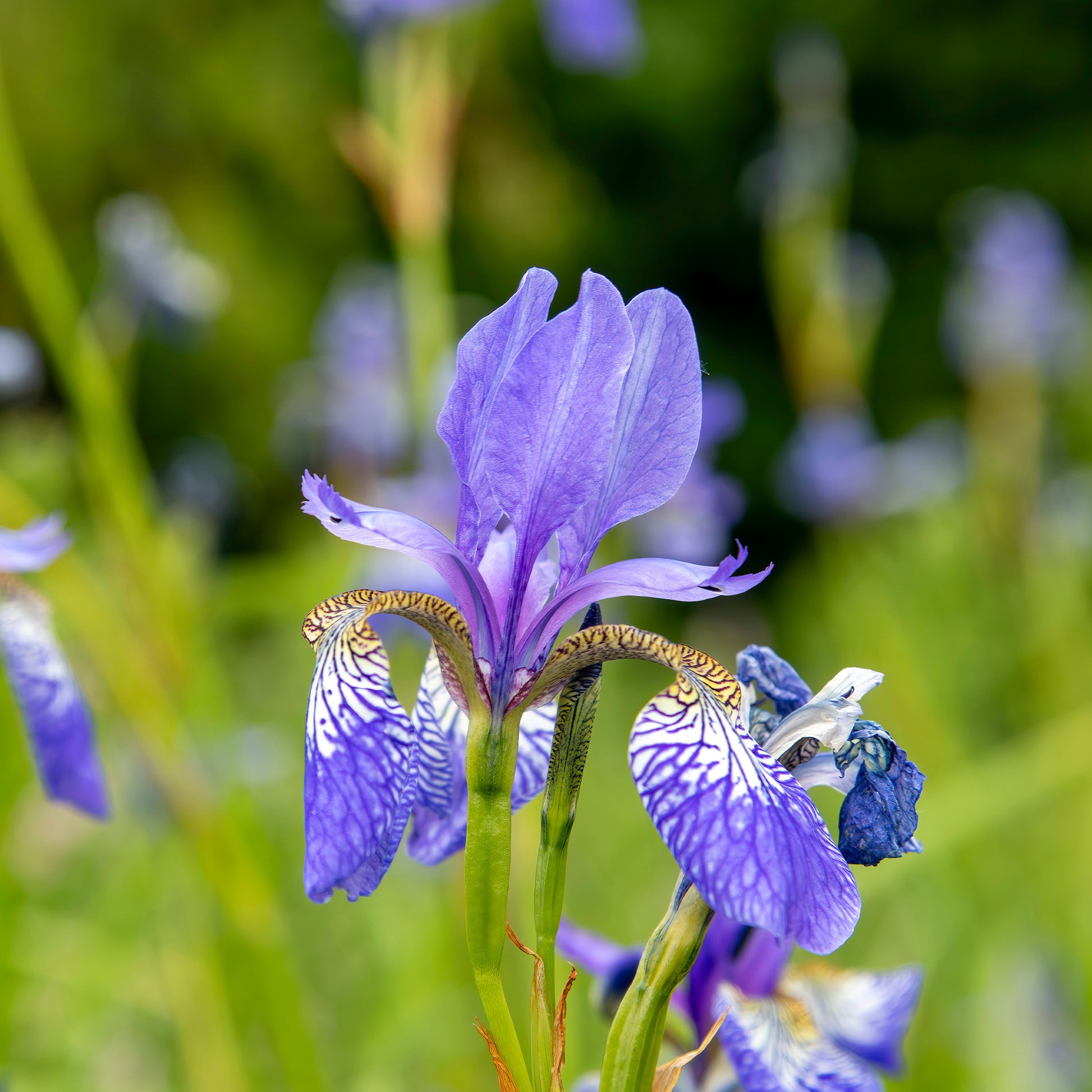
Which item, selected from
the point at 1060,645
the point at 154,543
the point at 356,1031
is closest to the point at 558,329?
the point at 154,543

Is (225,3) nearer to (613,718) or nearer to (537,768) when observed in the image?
(613,718)

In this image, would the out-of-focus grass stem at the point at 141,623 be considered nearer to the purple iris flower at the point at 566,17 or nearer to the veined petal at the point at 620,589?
the purple iris flower at the point at 566,17

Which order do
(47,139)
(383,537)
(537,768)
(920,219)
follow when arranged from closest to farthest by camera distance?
(383,537), (537,768), (920,219), (47,139)

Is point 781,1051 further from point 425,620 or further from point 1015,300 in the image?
point 1015,300

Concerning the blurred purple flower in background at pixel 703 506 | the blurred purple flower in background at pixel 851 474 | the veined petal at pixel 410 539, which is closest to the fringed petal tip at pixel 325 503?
the veined petal at pixel 410 539

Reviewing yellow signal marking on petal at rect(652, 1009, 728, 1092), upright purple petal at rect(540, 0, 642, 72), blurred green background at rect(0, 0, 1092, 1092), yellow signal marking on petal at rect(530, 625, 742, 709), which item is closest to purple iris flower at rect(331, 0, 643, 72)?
upright purple petal at rect(540, 0, 642, 72)

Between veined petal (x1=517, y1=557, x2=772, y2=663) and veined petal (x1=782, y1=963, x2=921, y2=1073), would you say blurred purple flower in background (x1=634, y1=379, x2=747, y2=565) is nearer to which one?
veined petal (x1=782, y1=963, x2=921, y2=1073)
